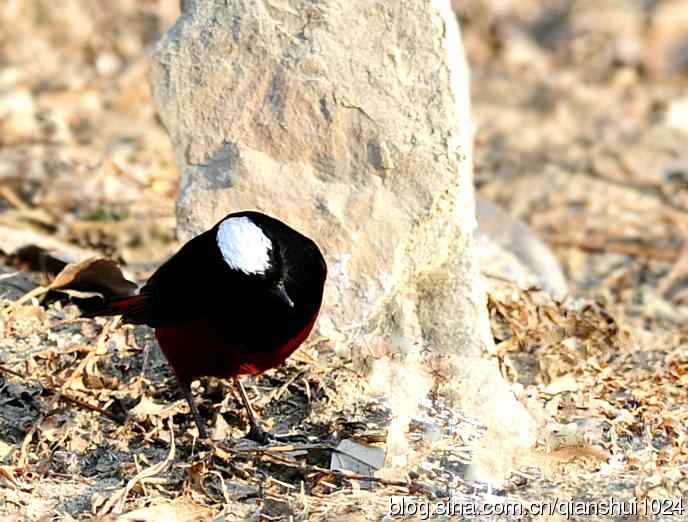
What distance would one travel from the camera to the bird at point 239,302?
13.3ft

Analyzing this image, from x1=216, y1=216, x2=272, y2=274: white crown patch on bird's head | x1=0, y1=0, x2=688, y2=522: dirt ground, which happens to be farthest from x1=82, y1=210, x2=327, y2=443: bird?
x1=0, y1=0, x2=688, y2=522: dirt ground

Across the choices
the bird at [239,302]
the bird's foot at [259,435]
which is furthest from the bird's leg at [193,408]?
the bird's foot at [259,435]

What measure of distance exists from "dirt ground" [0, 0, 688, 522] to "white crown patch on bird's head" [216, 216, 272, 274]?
60cm

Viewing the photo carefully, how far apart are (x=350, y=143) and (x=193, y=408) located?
113 cm

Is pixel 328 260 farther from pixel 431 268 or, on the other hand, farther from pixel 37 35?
pixel 37 35

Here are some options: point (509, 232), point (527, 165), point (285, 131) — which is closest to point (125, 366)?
point (285, 131)

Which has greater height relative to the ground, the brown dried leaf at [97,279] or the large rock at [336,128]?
the large rock at [336,128]

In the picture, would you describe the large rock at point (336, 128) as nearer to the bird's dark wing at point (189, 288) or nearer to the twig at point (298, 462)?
the bird's dark wing at point (189, 288)

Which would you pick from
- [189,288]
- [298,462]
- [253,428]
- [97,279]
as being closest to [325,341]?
[253,428]

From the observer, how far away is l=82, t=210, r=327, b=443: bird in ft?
13.3

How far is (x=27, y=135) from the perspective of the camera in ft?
25.7

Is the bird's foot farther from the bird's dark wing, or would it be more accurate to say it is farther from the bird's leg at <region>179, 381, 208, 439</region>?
the bird's dark wing

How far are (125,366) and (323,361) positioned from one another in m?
0.74

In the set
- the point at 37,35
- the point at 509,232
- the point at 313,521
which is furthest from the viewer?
the point at 37,35
